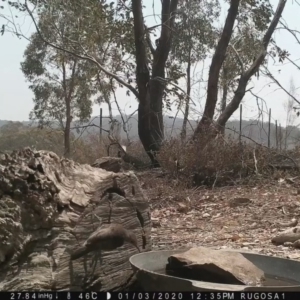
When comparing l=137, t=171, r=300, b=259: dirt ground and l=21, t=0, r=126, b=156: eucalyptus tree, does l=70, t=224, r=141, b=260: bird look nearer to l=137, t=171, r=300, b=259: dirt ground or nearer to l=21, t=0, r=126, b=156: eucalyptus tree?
l=137, t=171, r=300, b=259: dirt ground

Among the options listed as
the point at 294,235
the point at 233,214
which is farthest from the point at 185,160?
the point at 294,235

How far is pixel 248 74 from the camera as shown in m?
10.4

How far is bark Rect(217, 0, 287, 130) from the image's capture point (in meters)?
10.1

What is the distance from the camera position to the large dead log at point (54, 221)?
2.45 m

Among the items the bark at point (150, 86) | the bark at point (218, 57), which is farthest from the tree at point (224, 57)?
the bark at point (150, 86)

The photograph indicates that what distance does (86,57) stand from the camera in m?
9.98

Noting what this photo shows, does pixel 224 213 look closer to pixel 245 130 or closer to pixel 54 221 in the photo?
pixel 54 221

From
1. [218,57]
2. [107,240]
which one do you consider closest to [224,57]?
[218,57]

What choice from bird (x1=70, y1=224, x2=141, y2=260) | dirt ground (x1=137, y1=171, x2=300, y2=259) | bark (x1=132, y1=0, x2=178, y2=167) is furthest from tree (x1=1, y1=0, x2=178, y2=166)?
bird (x1=70, y1=224, x2=141, y2=260)

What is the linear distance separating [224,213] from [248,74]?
16.9 feet

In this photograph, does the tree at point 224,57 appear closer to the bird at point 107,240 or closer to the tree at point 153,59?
the tree at point 153,59

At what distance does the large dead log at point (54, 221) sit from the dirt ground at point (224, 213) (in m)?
1.18

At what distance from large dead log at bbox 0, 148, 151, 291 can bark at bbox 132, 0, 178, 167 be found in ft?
22.5

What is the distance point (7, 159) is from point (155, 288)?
94cm
